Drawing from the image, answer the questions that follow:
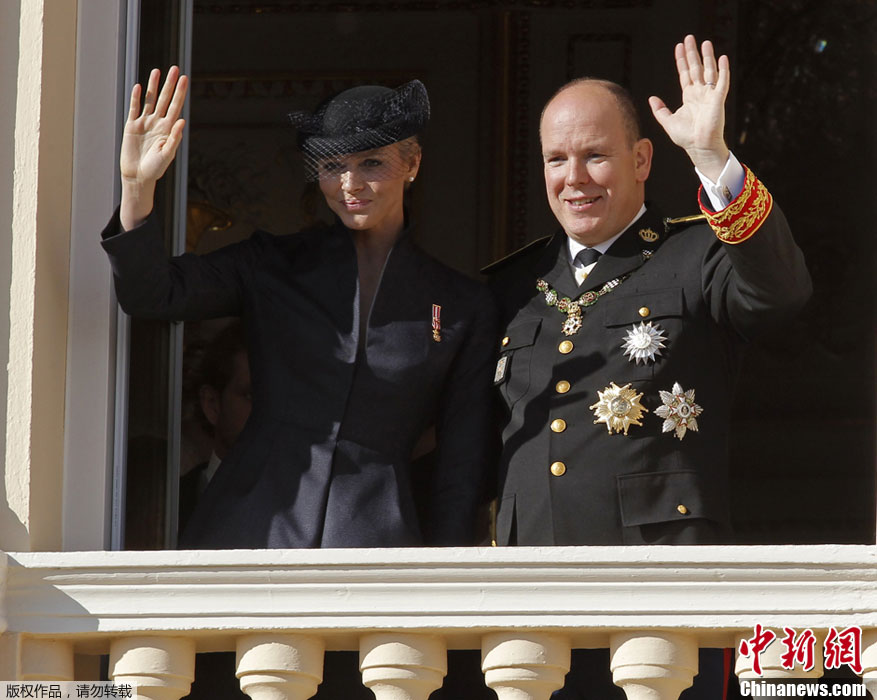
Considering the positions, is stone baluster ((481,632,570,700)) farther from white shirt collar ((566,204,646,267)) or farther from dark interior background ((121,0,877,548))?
dark interior background ((121,0,877,548))

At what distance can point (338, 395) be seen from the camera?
4.19m

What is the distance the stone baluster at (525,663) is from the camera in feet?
12.4

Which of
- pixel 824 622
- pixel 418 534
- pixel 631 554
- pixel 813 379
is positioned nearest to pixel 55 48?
pixel 418 534

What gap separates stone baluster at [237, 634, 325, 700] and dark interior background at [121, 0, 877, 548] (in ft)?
11.5

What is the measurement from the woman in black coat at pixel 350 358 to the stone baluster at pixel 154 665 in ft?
1.09

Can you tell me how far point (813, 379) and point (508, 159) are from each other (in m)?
1.36

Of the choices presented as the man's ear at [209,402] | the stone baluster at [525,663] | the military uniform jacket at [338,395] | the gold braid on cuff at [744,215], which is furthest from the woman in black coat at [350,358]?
the man's ear at [209,402]

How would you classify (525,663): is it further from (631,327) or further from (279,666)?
(631,327)

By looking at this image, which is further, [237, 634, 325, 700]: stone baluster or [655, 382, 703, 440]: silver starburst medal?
[655, 382, 703, 440]: silver starburst medal

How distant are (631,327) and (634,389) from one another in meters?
0.14

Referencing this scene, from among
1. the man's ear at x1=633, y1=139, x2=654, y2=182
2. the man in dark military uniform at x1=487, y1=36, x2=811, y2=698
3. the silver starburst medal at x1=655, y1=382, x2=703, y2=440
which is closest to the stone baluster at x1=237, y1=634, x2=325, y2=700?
the man in dark military uniform at x1=487, y1=36, x2=811, y2=698

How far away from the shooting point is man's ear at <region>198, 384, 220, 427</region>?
17.7ft

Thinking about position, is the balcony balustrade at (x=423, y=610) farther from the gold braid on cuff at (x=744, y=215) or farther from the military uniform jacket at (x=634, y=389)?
the gold braid on cuff at (x=744, y=215)

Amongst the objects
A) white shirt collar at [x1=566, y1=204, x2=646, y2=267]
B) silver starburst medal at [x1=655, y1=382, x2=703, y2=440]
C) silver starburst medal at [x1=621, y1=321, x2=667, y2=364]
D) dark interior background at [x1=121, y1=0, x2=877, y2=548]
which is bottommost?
silver starburst medal at [x1=655, y1=382, x2=703, y2=440]
